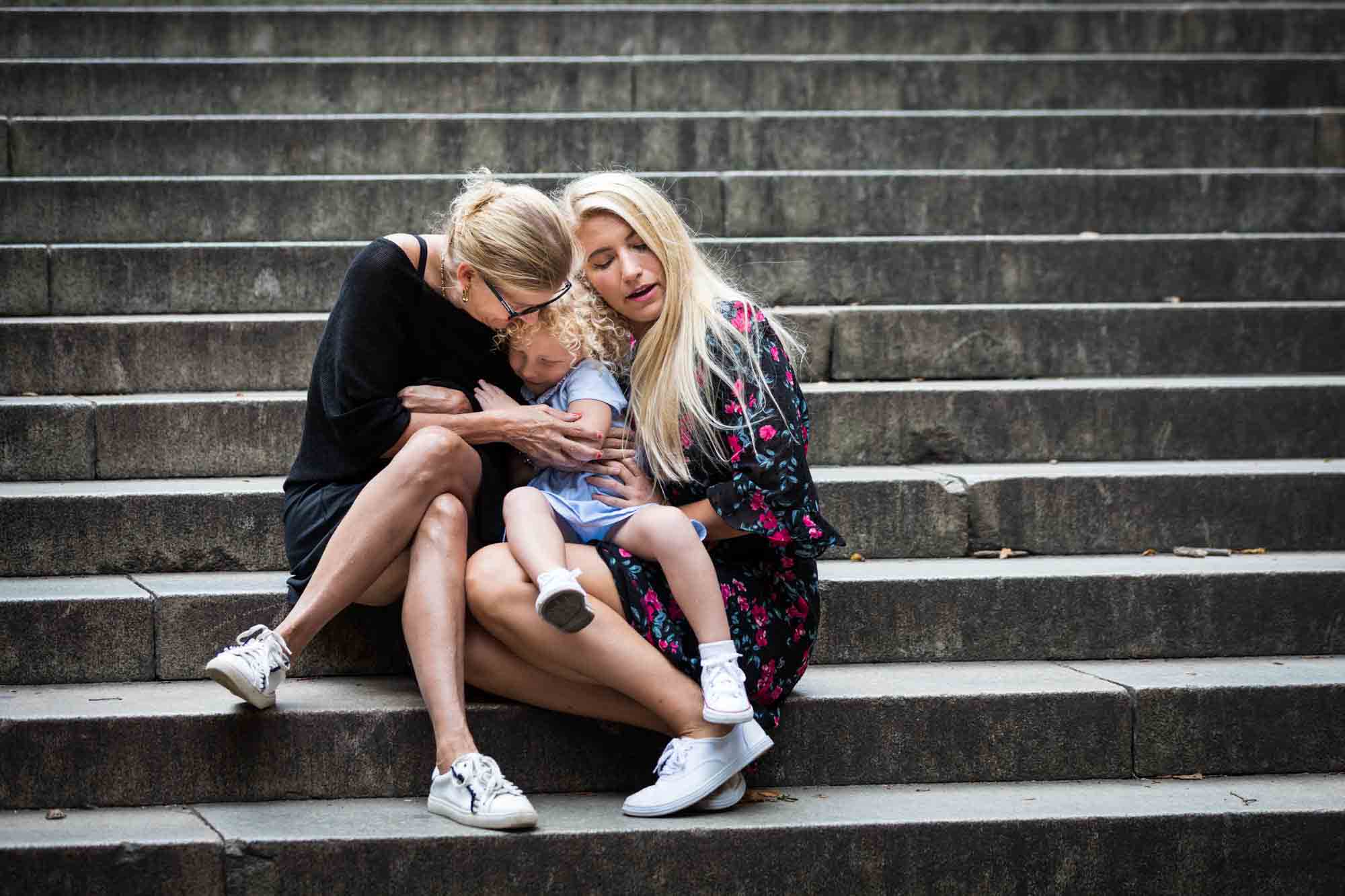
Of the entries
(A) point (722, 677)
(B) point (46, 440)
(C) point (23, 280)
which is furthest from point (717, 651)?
(C) point (23, 280)

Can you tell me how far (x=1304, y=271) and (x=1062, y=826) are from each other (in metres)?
2.88

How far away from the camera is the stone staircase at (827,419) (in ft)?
9.98

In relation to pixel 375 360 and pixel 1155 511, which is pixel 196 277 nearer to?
pixel 375 360

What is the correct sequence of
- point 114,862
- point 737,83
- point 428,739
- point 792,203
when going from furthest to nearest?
point 737,83
point 792,203
point 428,739
point 114,862

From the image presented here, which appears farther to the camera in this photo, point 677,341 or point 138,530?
point 138,530

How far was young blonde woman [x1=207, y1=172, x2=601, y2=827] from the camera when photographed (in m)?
2.97

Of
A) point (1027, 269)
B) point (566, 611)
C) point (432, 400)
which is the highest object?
point (1027, 269)

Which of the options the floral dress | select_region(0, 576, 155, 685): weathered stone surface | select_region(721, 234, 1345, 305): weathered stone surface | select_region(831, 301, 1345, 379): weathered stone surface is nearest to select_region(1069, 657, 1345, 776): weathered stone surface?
the floral dress

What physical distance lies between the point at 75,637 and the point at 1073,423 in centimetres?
295

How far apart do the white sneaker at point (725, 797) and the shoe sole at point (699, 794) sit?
0.04 meters

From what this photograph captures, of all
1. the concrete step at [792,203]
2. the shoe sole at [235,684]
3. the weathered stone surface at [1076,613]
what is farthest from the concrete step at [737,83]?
the shoe sole at [235,684]

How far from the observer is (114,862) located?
2.80 metres

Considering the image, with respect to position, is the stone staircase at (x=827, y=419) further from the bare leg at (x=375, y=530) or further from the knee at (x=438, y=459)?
the knee at (x=438, y=459)

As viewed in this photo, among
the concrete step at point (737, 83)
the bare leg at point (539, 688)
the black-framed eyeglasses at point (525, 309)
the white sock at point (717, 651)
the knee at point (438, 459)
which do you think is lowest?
the bare leg at point (539, 688)
